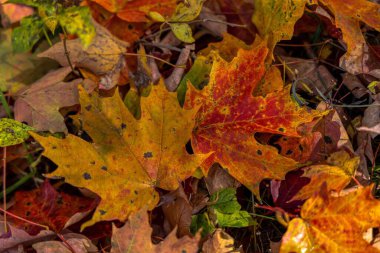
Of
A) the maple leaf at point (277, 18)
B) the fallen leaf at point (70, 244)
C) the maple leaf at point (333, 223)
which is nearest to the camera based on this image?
the maple leaf at point (333, 223)

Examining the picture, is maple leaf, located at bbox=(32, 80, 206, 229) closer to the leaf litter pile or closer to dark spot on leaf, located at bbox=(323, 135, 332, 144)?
the leaf litter pile

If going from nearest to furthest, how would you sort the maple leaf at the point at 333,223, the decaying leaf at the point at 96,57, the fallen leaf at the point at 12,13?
the maple leaf at the point at 333,223, the decaying leaf at the point at 96,57, the fallen leaf at the point at 12,13

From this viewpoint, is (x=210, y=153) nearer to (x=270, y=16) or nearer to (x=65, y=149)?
(x=65, y=149)

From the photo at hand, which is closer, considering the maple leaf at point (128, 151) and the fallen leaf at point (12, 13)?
the maple leaf at point (128, 151)

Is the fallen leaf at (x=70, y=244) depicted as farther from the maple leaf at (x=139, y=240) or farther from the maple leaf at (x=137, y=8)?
the maple leaf at (x=137, y=8)

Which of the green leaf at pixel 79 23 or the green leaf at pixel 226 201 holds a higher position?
the green leaf at pixel 79 23

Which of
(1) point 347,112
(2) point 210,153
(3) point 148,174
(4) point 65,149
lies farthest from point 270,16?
(4) point 65,149

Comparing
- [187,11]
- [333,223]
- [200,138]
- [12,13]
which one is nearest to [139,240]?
[200,138]

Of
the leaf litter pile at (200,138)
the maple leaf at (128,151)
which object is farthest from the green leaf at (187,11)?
the maple leaf at (128,151)
